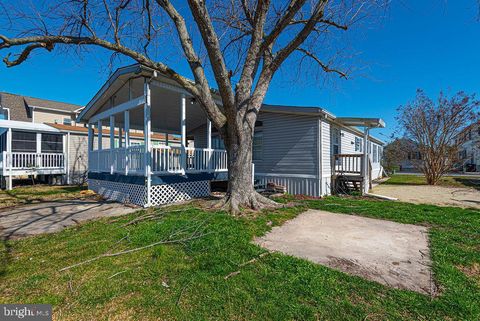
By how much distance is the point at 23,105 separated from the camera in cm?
2056

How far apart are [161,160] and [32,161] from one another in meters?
9.12

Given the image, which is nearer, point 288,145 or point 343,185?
point 288,145

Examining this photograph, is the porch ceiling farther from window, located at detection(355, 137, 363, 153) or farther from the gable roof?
the gable roof

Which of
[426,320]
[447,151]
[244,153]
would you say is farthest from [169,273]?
[447,151]

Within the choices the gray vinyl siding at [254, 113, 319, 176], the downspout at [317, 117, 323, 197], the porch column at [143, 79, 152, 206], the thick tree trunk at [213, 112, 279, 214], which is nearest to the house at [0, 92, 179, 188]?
the porch column at [143, 79, 152, 206]

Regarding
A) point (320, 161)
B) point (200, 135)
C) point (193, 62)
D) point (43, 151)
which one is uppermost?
point (193, 62)

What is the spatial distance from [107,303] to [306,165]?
8.18 m

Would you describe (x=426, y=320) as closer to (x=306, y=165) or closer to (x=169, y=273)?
(x=169, y=273)

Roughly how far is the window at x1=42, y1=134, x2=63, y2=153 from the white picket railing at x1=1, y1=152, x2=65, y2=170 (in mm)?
561

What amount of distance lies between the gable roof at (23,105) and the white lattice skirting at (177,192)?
19.3 metres

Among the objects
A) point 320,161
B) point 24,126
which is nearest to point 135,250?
point 320,161

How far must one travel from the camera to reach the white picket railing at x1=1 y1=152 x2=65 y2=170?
38.9 feet

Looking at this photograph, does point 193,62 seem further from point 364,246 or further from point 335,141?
point 335,141

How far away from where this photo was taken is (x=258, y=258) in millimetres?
3334
